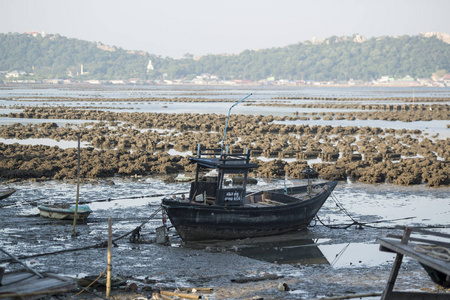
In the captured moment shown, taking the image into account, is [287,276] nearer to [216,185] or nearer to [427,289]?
[427,289]

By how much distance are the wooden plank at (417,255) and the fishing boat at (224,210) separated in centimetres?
831

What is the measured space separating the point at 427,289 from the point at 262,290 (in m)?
3.63

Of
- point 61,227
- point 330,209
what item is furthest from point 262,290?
point 330,209

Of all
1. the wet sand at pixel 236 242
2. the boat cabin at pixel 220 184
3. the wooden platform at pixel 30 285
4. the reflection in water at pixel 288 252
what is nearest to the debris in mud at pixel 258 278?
the wet sand at pixel 236 242

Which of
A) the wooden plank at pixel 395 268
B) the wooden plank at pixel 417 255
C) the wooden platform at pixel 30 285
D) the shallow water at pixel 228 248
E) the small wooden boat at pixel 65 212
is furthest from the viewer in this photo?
the small wooden boat at pixel 65 212

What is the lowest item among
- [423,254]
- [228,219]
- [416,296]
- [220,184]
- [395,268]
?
[228,219]

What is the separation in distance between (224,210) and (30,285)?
9478mm

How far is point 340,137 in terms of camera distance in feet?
164

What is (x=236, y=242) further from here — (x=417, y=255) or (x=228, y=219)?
(x=417, y=255)

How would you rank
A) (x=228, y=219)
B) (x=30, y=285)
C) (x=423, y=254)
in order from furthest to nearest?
(x=228, y=219) < (x=423, y=254) < (x=30, y=285)

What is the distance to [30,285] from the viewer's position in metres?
8.48

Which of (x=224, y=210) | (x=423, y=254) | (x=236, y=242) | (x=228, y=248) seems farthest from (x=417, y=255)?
(x=236, y=242)

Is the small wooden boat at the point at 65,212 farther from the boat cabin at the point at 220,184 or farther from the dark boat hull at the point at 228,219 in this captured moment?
the boat cabin at the point at 220,184

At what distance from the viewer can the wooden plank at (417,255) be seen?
8.60 meters
